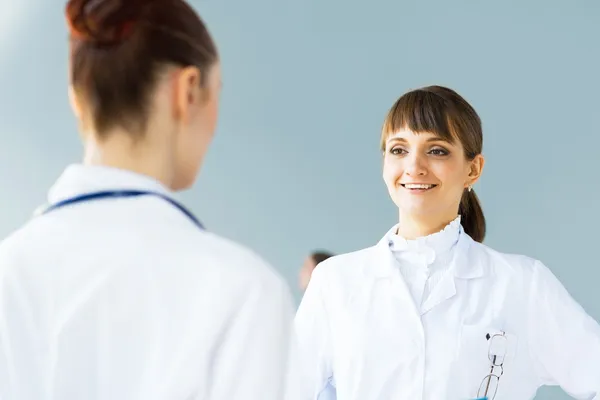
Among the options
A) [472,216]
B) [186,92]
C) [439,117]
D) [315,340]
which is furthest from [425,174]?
[186,92]

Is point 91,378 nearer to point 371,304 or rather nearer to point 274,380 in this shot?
point 274,380

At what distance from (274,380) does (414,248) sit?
1.07m

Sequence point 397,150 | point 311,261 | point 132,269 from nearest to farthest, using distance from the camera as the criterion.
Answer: point 132,269, point 397,150, point 311,261

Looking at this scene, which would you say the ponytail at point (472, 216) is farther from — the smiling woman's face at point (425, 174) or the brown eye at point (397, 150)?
the brown eye at point (397, 150)

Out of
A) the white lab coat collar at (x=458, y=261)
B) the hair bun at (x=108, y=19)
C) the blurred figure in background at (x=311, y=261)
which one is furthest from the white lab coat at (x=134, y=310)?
the blurred figure in background at (x=311, y=261)

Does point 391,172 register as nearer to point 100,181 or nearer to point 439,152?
point 439,152

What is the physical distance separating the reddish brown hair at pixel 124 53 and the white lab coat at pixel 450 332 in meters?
1.07

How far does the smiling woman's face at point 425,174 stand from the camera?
6.10ft

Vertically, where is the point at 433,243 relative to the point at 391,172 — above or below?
below

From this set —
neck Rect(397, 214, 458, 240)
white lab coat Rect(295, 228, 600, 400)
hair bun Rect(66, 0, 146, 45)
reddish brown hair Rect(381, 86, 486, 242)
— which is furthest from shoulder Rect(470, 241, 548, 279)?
hair bun Rect(66, 0, 146, 45)

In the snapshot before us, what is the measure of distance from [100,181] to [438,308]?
1.13 meters

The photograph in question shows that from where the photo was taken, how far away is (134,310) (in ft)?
2.73

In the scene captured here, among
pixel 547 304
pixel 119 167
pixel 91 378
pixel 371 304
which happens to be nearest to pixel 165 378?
pixel 91 378

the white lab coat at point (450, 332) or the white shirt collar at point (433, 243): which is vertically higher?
the white shirt collar at point (433, 243)
